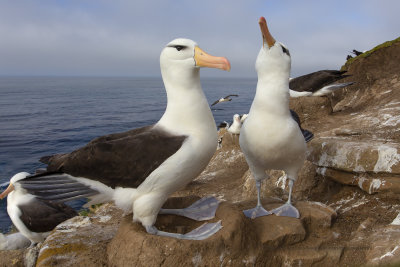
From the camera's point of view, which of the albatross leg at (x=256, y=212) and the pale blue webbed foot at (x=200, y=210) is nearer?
the pale blue webbed foot at (x=200, y=210)

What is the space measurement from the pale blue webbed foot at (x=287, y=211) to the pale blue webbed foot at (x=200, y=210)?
76cm

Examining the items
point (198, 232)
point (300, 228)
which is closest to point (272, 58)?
point (300, 228)

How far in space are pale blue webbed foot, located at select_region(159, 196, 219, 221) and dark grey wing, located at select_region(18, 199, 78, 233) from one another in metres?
4.09

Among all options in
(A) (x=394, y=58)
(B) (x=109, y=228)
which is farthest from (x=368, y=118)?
(B) (x=109, y=228)

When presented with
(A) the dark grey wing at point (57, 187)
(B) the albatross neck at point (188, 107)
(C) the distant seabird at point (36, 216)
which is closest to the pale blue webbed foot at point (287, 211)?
(B) the albatross neck at point (188, 107)

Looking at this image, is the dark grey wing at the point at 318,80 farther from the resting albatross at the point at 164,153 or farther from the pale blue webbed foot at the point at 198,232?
the pale blue webbed foot at the point at 198,232

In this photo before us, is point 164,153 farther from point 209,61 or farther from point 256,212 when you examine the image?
point 256,212

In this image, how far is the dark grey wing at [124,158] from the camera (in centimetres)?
327

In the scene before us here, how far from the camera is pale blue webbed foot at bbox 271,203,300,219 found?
3.99 metres

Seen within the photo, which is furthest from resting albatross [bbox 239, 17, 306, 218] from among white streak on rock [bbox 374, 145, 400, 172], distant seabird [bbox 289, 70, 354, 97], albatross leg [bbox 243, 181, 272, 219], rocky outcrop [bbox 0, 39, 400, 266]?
distant seabird [bbox 289, 70, 354, 97]

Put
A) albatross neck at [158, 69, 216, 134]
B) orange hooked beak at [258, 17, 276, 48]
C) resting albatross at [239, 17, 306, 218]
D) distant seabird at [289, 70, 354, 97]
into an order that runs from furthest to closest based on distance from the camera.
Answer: distant seabird at [289, 70, 354, 97] < resting albatross at [239, 17, 306, 218] < orange hooked beak at [258, 17, 276, 48] < albatross neck at [158, 69, 216, 134]

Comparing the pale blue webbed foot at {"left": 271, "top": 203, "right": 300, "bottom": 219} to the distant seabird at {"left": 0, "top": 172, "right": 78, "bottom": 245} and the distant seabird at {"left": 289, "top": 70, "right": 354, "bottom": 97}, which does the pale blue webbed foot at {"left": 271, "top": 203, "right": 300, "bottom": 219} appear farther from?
the distant seabird at {"left": 289, "top": 70, "right": 354, "bottom": 97}

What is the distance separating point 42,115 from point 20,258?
3861cm

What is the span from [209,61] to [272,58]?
0.96 metres
